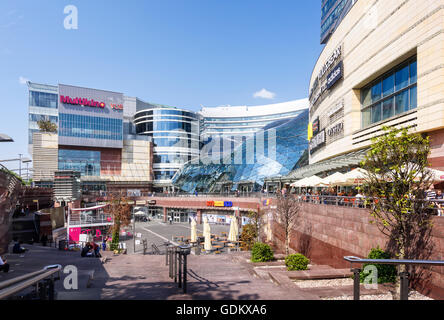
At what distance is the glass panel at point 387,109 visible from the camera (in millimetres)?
19484

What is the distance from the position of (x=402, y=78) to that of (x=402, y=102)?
141cm

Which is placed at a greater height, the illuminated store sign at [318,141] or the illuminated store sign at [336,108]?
the illuminated store sign at [336,108]

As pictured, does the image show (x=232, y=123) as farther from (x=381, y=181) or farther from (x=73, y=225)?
(x=381, y=181)

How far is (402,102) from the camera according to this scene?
719 inches

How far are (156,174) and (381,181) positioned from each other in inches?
2921

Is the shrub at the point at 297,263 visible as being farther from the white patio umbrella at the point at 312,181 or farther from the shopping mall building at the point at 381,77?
the shopping mall building at the point at 381,77

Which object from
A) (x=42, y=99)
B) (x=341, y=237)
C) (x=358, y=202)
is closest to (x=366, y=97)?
(x=358, y=202)

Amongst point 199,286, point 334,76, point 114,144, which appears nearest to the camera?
point 199,286

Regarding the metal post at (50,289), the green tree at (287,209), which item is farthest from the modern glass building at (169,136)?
the metal post at (50,289)

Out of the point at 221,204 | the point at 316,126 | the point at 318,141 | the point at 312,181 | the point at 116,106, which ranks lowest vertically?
the point at 221,204

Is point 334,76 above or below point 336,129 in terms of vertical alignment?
above

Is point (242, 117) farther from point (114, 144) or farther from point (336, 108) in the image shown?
point (336, 108)

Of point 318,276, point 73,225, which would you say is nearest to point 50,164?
point 73,225

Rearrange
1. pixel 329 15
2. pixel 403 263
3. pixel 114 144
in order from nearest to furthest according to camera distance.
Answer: pixel 403 263
pixel 329 15
pixel 114 144
